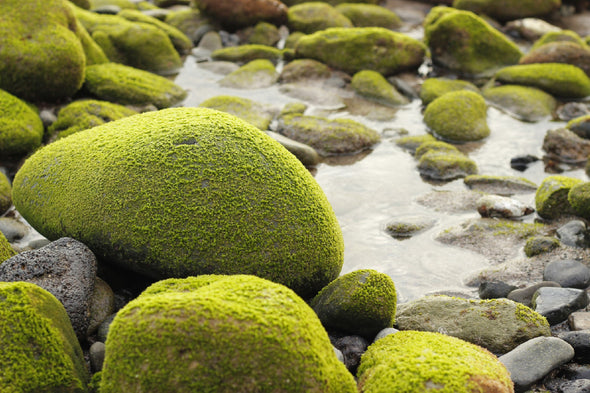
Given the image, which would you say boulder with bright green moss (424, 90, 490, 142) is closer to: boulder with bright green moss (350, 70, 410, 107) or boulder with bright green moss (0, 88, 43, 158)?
boulder with bright green moss (350, 70, 410, 107)

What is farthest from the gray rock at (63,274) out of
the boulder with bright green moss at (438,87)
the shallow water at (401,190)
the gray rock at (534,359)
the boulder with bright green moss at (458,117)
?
the boulder with bright green moss at (438,87)

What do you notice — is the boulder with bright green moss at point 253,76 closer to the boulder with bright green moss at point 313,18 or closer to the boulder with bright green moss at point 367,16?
the boulder with bright green moss at point 313,18

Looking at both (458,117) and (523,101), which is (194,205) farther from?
(523,101)

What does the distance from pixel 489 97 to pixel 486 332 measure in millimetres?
8110

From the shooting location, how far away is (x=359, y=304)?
13.5 feet

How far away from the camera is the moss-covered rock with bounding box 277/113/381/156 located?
29.8ft

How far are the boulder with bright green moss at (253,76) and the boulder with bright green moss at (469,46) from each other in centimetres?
402

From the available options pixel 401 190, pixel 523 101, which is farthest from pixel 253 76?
pixel 523 101

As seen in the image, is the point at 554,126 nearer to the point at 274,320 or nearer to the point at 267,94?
the point at 267,94

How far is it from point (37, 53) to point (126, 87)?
1665 millimetres

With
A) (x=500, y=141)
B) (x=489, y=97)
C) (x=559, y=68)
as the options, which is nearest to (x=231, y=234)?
(x=500, y=141)

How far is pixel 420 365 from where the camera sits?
3455mm

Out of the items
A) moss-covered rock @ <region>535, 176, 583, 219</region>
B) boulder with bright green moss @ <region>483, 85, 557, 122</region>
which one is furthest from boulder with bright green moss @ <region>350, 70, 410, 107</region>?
moss-covered rock @ <region>535, 176, 583, 219</region>

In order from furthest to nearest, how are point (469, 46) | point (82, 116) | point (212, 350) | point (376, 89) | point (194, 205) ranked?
point (469, 46) < point (376, 89) < point (82, 116) < point (194, 205) < point (212, 350)
